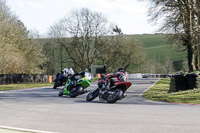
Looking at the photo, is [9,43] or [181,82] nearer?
[181,82]

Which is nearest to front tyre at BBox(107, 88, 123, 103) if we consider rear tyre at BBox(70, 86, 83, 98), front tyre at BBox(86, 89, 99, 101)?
front tyre at BBox(86, 89, 99, 101)

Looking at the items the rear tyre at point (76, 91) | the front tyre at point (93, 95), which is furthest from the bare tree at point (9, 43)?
the front tyre at point (93, 95)

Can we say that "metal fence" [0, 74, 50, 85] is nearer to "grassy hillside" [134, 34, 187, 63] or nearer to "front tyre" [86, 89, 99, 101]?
"front tyre" [86, 89, 99, 101]

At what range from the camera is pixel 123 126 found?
746cm

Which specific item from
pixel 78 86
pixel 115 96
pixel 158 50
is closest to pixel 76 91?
pixel 78 86

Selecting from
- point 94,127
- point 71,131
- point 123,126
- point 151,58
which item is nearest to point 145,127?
point 123,126

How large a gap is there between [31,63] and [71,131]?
165ft

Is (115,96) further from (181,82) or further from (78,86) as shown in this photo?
(181,82)

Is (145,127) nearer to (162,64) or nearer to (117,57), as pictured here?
(117,57)

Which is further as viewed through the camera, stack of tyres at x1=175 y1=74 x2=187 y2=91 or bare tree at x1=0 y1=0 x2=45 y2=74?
bare tree at x1=0 y1=0 x2=45 y2=74

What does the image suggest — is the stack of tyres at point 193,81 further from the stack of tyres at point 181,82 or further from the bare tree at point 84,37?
the bare tree at point 84,37

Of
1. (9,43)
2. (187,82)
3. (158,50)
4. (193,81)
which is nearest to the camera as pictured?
(193,81)

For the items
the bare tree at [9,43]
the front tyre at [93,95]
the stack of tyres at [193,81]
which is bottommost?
the front tyre at [93,95]

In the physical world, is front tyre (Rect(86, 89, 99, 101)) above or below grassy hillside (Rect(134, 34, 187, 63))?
below
